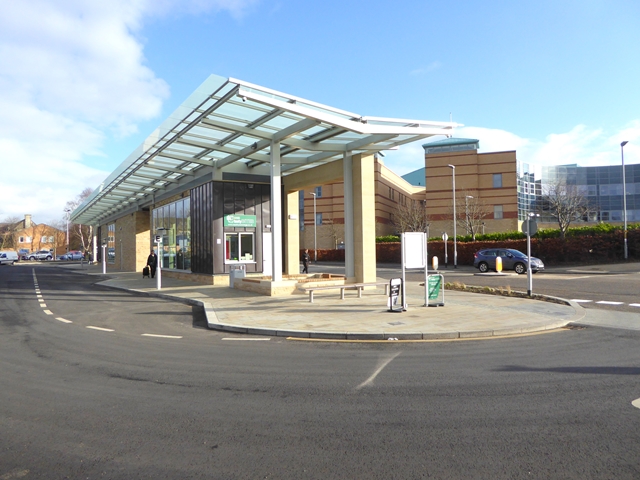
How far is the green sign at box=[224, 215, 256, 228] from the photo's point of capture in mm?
21359

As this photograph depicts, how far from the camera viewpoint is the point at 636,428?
4.18m

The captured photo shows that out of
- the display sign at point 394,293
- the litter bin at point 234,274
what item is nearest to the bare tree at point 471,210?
the litter bin at point 234,274

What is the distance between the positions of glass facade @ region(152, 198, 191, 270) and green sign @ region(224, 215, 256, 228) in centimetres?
380

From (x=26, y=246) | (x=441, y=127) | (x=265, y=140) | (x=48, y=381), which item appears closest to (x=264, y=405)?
(x=48, y=381)

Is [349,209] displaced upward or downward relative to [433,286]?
upward

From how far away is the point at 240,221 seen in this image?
2178 cm

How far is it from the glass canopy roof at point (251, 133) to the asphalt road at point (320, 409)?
6752 mm

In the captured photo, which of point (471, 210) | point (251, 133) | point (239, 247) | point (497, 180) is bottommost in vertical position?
point (239, 247)

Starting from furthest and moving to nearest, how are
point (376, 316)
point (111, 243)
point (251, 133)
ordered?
point (111, 243), point (251, 133), point (376, 316)

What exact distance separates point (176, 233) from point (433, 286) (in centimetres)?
1759

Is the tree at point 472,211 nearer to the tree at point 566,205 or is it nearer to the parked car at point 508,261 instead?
the tree at point 566,205

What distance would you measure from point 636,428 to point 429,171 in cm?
5320

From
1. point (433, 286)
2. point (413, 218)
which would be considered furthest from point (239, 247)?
point (413, 218)

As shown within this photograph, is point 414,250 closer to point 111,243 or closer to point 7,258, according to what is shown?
point 111,243
